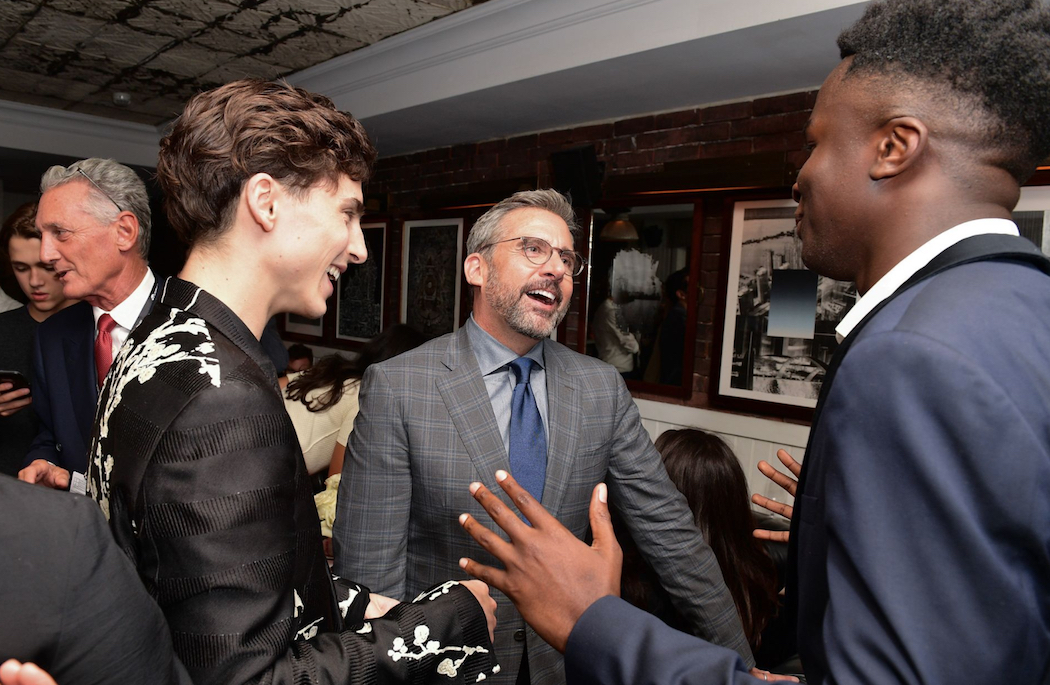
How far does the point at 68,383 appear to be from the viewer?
2051mm

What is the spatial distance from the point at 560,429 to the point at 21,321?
223cm

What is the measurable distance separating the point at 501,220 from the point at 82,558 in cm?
164

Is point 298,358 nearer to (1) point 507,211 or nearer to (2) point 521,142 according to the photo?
(2) point 521,142

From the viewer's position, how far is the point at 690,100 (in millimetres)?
3590

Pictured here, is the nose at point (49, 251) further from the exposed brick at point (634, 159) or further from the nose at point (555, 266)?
the exposed brick at point (634, 159)

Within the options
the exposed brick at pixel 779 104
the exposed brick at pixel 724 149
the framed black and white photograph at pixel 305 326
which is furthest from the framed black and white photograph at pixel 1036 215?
the framed black and white photograph at pixel 305 326

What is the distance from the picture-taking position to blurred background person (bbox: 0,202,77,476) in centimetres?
237

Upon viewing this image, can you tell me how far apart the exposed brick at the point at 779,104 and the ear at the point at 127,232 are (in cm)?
288

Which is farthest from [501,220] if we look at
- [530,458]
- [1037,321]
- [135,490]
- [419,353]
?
[1037,321]

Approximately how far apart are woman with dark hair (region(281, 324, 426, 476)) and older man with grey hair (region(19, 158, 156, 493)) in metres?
0.83

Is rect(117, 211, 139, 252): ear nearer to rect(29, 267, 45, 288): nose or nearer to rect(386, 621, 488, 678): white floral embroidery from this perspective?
rect(29, 267, 45, 288): nose

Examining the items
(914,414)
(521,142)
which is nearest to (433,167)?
(521,142)

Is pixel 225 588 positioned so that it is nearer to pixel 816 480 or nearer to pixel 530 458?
pixel 816 480

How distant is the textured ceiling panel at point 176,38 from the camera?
376cm
